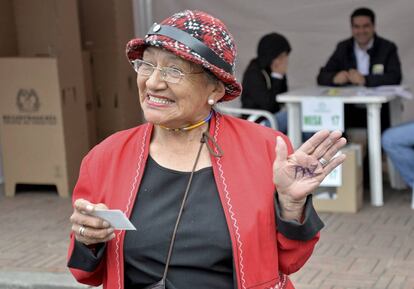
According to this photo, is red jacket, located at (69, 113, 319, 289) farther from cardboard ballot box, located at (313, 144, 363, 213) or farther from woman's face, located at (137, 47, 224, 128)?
cardboard ballot box, located at (313, 144, 363, 213)

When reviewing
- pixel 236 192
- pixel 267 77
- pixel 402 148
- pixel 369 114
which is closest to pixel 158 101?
pixel 236 192

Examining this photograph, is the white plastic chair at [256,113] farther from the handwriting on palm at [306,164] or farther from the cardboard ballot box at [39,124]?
the handwriting on palm at [306,164]

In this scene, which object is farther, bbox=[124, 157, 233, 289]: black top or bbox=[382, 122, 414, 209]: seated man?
bbox=[382, 122, 414, 209]: seated man

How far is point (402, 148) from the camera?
6484 mm

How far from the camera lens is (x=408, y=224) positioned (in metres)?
6.01

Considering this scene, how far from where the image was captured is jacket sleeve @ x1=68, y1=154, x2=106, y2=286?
2.37 m

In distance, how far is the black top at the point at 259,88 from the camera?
6984 millimetres

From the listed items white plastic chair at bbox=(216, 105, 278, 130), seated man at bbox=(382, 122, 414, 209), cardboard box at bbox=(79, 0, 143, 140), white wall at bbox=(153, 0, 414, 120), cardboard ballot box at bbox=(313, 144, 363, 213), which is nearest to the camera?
cardboard ballot box at bbox=(313, 144, 363, 213)

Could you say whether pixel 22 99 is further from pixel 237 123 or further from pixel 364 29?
pixel 237 123

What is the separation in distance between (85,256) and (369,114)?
174 inches

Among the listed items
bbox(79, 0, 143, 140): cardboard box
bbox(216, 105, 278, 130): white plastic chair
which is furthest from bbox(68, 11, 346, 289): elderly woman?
bbox(79, 0, 143, 140): cardboard box

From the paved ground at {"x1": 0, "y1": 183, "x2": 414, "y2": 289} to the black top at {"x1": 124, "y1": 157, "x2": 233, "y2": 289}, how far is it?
252 cm

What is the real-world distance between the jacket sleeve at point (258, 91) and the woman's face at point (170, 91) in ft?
15.1

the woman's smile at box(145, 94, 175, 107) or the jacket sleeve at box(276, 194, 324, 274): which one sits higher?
the woman's smile at box(145, 94, 175, 107)
